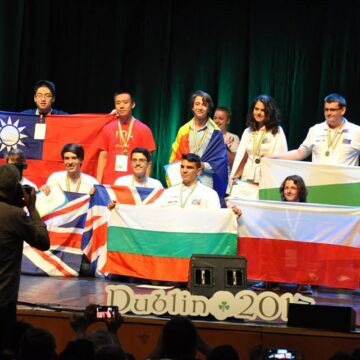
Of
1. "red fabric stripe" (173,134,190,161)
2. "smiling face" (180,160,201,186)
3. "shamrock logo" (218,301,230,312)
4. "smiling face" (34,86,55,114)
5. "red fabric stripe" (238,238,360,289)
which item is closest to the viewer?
"shamrock logo" (218,301,230,312)

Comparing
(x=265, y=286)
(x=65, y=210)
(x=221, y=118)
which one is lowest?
(x=265, y=286)

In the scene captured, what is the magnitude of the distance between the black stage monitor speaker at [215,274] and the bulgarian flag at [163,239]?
57.6 inches

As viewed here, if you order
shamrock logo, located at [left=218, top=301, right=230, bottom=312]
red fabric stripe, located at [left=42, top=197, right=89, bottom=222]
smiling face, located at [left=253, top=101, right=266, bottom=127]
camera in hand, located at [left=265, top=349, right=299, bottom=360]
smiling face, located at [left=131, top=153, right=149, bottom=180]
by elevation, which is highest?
smiling face, located at [left=253, top=101, right=266, bottom=127]

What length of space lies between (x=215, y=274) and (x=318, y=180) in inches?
99.5

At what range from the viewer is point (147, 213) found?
25.4 ft

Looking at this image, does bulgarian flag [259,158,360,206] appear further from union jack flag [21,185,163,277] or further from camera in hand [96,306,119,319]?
camera in hand [96,306,119,319]

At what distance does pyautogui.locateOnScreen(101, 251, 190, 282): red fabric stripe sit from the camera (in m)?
7.59

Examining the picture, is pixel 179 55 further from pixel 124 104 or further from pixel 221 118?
pixel 124 104

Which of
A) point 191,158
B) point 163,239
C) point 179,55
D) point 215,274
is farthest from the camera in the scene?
point 179,55

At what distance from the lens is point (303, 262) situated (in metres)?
7.49

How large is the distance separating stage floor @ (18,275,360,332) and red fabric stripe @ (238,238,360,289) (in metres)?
0.15

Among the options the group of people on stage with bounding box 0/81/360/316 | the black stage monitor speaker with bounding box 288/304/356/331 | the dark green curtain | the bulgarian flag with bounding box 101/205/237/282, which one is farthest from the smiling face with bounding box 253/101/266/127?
the black stage monitor speaker with bounding box 288/304/356/331

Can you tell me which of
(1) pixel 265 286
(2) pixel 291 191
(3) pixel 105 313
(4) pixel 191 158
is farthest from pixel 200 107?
(3) pixel 105 313

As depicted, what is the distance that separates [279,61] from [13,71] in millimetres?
3082
